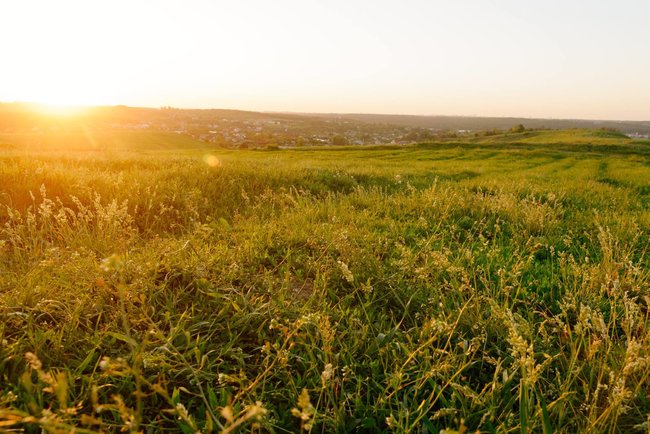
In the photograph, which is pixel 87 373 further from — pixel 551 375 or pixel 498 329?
pixel 551 375

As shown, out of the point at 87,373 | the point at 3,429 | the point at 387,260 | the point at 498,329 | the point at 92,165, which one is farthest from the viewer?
the point at 92,165

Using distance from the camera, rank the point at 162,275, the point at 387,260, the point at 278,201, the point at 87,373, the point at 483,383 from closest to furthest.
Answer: the point at 87,373 → the point at 483,383 → the point at 162,275 → the point at 387,260 → the point at 278,201

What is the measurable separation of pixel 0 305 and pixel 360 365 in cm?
225

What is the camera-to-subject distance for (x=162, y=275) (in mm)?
2994

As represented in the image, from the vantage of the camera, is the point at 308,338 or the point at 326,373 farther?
the point at 308,338

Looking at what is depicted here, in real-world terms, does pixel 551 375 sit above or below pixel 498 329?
below

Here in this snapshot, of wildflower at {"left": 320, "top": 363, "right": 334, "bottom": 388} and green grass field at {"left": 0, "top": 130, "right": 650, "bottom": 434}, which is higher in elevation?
wildflower at {"left": 320, "top": 363, "right": 334, "bottom": 388}

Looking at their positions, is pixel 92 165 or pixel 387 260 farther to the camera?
pixel 92 165

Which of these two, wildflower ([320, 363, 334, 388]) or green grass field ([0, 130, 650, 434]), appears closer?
wildflower ([320, 363, 334, 388])

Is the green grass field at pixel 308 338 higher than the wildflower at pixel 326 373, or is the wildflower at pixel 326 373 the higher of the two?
the wildflower at pixel 326 373

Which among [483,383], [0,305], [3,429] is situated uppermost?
[0,305]

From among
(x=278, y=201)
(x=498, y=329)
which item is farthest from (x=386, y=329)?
(x=278, y=201)

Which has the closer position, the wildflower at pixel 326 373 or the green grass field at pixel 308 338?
the wildflower at pixel 326 373

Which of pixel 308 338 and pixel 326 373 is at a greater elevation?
pixel 326 373
